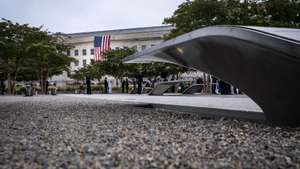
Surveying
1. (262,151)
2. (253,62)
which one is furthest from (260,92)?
(262,151)

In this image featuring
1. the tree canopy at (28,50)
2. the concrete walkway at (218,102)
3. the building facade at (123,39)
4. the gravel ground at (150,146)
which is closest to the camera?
the gravel ground at (150,146)

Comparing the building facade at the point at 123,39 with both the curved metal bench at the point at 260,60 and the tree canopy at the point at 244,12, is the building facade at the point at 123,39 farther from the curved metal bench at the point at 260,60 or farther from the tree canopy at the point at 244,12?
the curved metal bench at the point at 260,60

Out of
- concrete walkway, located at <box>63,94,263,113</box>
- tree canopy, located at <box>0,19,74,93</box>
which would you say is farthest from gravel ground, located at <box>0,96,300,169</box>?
tree canopy, located at <box>0,19,74,93</box>

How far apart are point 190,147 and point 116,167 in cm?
144

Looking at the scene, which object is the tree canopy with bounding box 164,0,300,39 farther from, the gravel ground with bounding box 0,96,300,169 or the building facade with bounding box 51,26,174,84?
the building facade with bounding box 51,26,174,84

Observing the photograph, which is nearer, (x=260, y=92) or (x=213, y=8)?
(x=260, y=92)

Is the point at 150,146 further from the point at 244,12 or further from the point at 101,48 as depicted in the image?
the point at 101,48

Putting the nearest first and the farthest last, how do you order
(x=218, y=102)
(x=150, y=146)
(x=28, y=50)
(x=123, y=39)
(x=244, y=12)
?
(x=150, y=146)
(x=218, y=102)
(x=244, y=12)
(x=28, y=50)
(x=123, y=39)

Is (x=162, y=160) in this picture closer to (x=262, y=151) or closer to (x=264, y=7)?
(x=262, y=151)

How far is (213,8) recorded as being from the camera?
22875 millimetres

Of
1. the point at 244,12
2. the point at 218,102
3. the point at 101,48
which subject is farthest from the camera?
the point at 101,48

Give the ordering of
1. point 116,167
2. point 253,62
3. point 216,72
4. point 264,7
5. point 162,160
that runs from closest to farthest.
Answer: point 116,167
point 162,160
point 253,62
point 216,72
point 264,7

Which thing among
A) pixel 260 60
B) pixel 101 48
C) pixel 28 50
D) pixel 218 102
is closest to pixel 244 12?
pixel 218 102

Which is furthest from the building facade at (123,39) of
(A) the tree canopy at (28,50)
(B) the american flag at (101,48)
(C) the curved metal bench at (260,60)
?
(C) the curved metal bench at (260,60)
